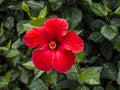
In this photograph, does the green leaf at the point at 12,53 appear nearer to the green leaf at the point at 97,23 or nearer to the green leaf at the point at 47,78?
the green leaf at the point at 47,78

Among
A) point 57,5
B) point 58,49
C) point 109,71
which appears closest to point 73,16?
point 57,5

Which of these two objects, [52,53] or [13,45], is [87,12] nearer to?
[13,45]

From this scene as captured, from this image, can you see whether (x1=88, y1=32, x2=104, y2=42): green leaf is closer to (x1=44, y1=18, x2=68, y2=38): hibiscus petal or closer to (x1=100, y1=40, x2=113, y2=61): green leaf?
(x1=100, y1=40, x2=113, y2=61): green leaf

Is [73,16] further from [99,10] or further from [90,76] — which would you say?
[90,76]

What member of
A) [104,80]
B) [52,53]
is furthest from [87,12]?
[52,53]

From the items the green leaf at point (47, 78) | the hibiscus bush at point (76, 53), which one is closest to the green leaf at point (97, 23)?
the hibiscus bush at point (76, 53)

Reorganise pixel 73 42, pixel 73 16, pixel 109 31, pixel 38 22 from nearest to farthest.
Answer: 1. pixel 73 42
2. pixel 38 22
3. pixel 109 31
4. pixel 73 16

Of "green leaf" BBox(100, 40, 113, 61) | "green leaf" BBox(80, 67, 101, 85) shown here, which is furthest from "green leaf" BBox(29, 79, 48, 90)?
"green leaf" BBox(100, 40, 113, 61)
